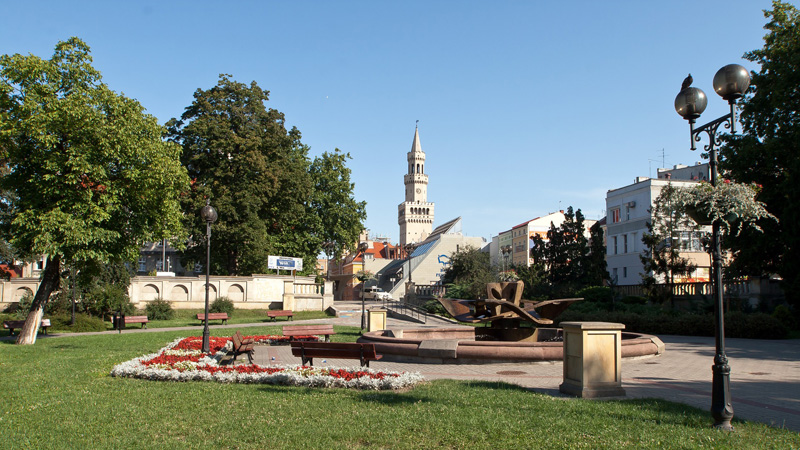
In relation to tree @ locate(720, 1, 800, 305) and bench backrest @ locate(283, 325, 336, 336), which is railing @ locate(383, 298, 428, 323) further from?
Answer: tree @ locate(720, 1, 800, 305)

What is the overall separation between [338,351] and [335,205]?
40705 mm

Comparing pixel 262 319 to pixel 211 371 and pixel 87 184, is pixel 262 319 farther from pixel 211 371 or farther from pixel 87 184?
pixel 211 371

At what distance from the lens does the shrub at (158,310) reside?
37312mm

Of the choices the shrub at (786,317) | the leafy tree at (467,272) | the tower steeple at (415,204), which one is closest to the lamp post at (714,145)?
the shrub at (786,317)

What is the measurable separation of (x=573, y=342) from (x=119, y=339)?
18.6m

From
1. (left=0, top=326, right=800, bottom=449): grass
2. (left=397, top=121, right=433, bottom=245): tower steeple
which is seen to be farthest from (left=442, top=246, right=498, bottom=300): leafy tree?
(left=397, top=121, right=433, bottom=245): tower steeple

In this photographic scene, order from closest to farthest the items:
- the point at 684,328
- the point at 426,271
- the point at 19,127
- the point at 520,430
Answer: the point at 520,430 → the point at 19,127 → the point at 684,328 → the point at 426,271

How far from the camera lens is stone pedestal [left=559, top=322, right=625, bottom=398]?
9688 millimetres

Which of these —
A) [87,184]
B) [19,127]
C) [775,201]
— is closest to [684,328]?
[775,201]

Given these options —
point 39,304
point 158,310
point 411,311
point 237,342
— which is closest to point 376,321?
point 237,342

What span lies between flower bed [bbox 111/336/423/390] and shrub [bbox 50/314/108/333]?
16.9 metres

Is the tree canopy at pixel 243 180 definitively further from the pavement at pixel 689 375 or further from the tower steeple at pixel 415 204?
the tower steeple at pixel 415 204

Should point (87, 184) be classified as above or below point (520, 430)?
above

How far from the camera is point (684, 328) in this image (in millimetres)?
25703
